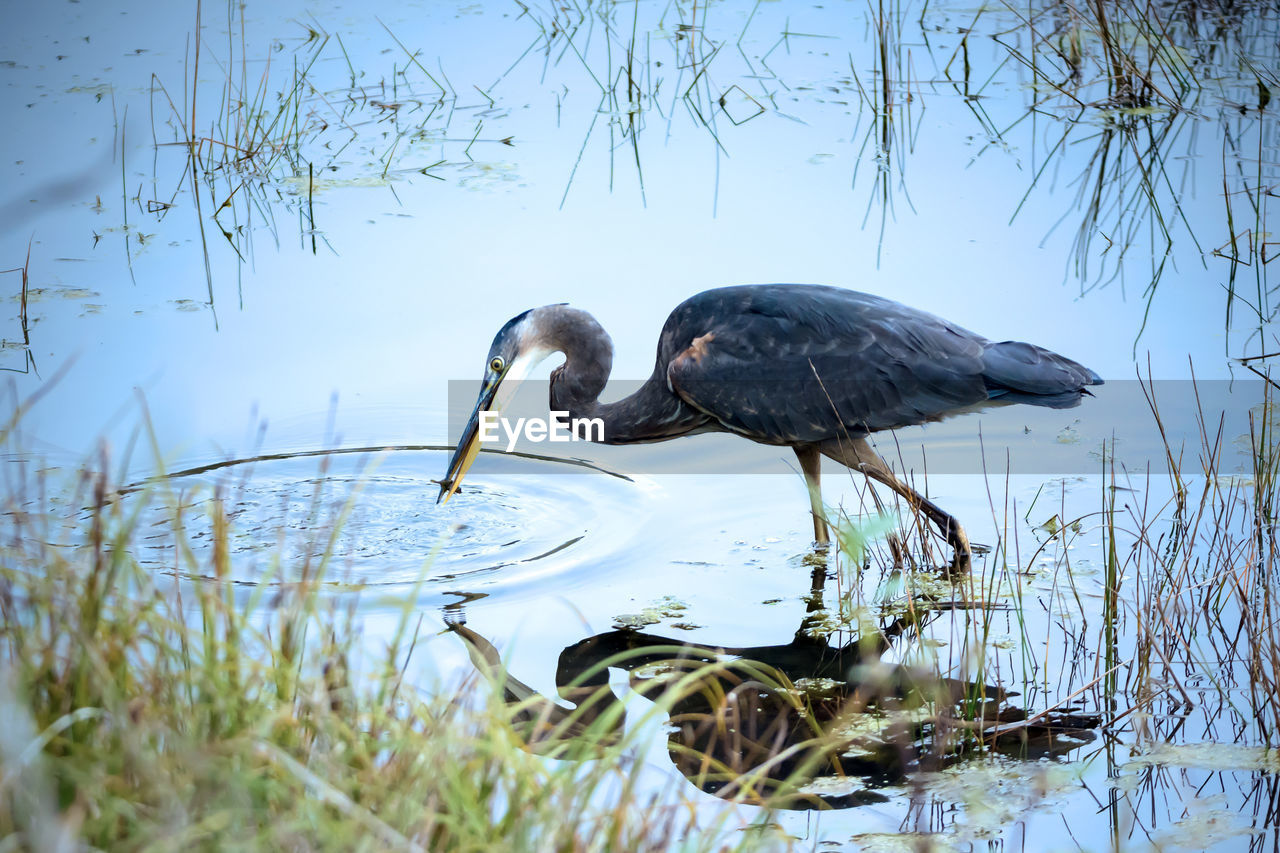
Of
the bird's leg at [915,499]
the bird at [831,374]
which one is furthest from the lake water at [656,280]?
the bird at [831,374]

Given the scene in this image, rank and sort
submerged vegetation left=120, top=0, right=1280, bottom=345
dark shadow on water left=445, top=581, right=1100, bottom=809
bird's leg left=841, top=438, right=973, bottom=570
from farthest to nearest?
submerged vegetation left=120, top=0, right=1280, bottom=345
bird's leg left=841, top=438, right=973, bottom=570
dark shadow on water left=445, top=581, right=1100, bottom=809

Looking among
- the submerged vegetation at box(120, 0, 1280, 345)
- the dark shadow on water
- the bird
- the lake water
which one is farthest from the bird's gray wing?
the submerged vegetation at box(120, 0, 1280, 345)

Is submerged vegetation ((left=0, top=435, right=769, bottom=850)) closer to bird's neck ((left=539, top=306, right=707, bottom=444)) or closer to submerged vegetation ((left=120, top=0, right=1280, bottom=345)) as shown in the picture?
bird's neck ((left=539, top=306, right=707, bottom=444))

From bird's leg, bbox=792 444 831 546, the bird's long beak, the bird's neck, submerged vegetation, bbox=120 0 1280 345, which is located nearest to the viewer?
bird's leg, bbox=792 444 831 546

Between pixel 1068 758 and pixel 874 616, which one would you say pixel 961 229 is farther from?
pixel 1068 758

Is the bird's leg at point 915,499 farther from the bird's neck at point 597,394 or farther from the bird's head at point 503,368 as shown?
the bird's head at point 503,368

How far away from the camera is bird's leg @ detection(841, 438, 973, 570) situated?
468cm

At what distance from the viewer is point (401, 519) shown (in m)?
5.18

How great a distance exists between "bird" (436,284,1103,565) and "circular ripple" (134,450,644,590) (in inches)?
9.5

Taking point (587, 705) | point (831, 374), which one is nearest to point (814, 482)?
point (831, 374)

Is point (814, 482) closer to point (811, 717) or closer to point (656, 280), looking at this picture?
point (811, 717)

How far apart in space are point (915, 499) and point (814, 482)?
0.62 metres

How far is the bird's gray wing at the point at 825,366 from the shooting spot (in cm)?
487

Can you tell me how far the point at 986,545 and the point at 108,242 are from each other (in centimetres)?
494
